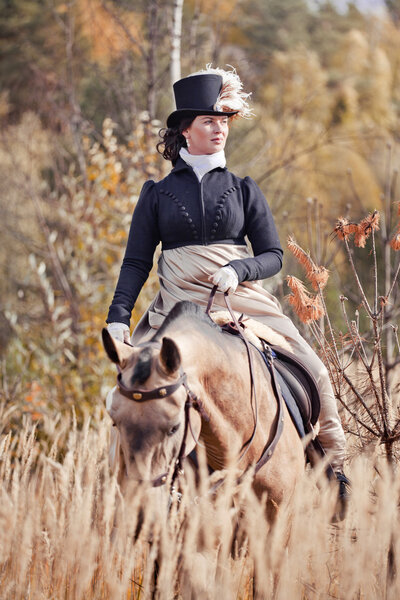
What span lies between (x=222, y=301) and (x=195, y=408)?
0.88m

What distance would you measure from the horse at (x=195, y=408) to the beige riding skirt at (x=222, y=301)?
35 cm

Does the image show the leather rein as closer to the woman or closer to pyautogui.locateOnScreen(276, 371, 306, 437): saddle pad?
pyautogui.locateOnScreen(276, 371, 306, 437): saddle pad

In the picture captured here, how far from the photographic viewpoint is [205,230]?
3.29 metres

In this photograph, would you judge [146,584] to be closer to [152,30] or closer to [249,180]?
[249,180]

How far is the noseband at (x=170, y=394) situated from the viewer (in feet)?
7.51

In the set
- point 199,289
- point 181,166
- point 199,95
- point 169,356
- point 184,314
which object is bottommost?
point 169,356

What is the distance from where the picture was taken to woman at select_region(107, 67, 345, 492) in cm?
329

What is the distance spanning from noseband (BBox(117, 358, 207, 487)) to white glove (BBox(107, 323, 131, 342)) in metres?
0.61

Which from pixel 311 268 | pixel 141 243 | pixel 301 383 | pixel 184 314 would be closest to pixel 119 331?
pixel 184 314

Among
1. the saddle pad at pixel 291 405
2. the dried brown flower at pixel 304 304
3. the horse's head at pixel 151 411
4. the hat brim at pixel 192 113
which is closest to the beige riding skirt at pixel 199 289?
the dried brown flower at pixel 304 304

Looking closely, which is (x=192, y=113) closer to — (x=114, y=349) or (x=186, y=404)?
(x=114, y=349)

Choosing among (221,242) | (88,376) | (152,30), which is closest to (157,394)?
(221,242)

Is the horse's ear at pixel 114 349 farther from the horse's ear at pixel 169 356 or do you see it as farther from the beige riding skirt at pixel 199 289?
the beige riding skirt at pixel 199 289

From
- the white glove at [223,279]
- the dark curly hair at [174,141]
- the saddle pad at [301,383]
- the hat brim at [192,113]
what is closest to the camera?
the white glove at [223,279]
